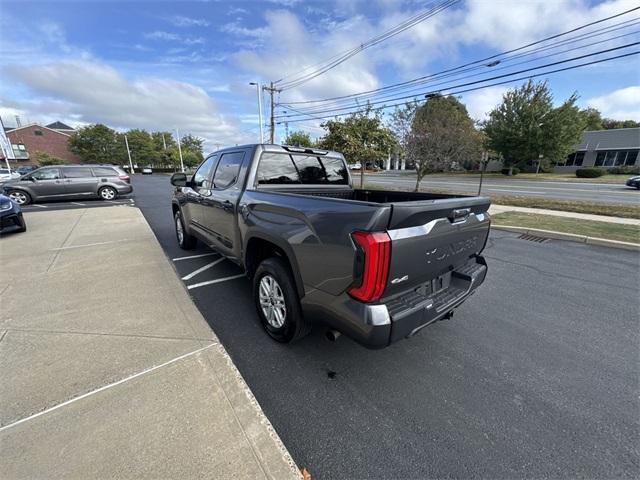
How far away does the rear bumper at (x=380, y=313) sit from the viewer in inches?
70.8

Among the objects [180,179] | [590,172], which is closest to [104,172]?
[180,179]

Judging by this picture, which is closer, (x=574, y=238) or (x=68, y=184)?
(x=574, y=238)

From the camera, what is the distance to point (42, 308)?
3.31 metres

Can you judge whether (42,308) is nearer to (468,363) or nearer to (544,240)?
(468,363)

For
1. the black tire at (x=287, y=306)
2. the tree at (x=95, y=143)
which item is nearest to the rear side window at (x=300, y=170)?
the black tire at (x=287, y=306)

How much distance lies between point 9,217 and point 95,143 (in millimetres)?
55745

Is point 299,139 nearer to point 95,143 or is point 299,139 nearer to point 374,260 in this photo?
point 95,143

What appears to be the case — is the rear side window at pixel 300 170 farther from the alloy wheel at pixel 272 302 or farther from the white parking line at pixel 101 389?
the white parking line at pixel 101 389

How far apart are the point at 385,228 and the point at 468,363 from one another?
1664 millimetres

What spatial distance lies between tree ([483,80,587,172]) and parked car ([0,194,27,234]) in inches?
1626

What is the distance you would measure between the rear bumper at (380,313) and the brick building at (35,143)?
6825 centimetres

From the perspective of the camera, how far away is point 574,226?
7.38m

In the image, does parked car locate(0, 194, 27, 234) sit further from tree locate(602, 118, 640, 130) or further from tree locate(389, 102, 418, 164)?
Result: tree locate(602, 118, 640, 130)

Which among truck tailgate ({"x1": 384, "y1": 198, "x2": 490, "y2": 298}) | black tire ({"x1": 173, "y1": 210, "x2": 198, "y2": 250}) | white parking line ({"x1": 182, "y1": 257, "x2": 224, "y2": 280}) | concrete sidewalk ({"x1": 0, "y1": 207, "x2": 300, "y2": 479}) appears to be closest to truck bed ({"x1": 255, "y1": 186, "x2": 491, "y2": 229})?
truck tailgate ({"x1": 384, "y1": 198, "x2": 490, "y2": 298})
